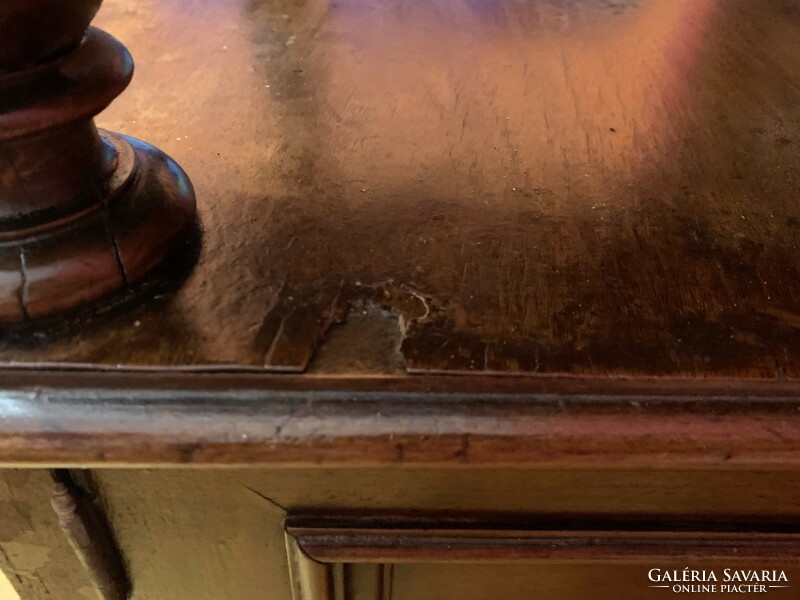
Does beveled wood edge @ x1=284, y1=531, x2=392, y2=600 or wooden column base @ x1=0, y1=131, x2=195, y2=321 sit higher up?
wooden column base @ x1=0, y1=131, x2=195, y2=321

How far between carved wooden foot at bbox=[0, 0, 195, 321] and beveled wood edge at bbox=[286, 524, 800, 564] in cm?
16

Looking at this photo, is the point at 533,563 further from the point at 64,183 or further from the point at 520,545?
the point at 64,183

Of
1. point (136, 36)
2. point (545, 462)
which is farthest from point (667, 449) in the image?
point (136, 36)

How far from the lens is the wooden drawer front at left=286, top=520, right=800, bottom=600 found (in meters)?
0.38

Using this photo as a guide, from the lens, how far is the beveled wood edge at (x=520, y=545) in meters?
0.37

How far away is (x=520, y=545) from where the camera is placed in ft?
1.25

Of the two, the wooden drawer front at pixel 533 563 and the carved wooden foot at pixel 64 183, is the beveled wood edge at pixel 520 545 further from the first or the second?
the carved wooden foot at pixel 64 183

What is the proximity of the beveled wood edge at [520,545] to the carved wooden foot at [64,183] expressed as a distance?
16 centimetres

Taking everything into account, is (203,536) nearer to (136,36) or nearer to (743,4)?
(136,36)

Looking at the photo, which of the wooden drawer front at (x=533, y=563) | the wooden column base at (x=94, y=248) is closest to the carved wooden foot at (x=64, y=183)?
the wooden column base at (x=94, y=248)

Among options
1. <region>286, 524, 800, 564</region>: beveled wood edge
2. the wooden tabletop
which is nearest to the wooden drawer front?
<region>286, 524, 800, 564</region>: beveled wood edge

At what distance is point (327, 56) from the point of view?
605 millimetres

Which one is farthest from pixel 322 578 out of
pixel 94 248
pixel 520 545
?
pixel 94 248

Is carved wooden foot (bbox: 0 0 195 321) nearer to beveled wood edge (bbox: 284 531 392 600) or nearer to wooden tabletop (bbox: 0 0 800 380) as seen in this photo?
wooden tabletop (bbox: 0 0 800 380)
